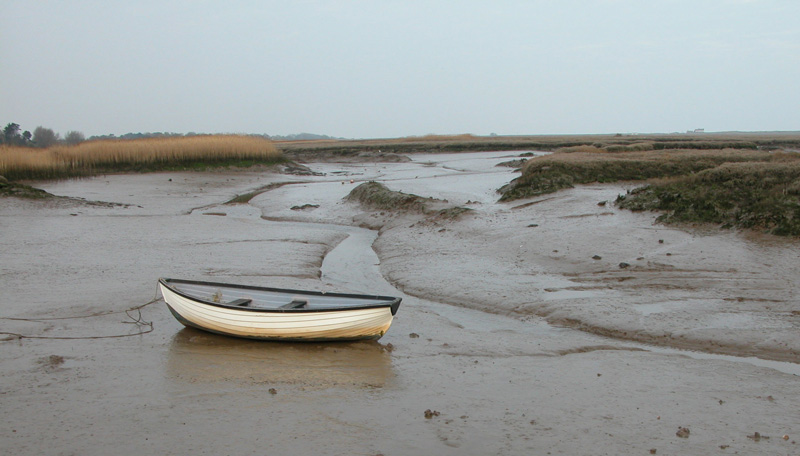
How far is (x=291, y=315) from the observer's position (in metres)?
7.83

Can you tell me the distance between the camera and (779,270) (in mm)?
10328

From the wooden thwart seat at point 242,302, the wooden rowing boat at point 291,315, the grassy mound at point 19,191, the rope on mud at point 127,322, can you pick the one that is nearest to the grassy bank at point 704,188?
the wooden rowing boat at point 291,315

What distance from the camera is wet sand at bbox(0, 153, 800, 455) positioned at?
5691 millimetres

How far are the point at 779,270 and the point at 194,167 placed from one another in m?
31.5

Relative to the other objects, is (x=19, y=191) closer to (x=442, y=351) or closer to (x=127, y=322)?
(x=127, y=322)

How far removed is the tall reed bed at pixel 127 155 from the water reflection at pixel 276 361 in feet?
81.0

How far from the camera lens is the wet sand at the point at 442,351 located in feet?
18.7

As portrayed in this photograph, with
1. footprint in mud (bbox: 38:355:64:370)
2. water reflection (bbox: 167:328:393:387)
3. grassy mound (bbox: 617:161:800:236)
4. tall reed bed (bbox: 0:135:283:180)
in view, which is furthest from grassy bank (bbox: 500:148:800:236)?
tall reed bed (bbox: 0:135:283:180)

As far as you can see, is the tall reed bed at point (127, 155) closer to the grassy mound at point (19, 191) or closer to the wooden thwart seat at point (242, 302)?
the grassy mound at point (19, 191)

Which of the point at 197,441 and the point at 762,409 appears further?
the point at 762,409

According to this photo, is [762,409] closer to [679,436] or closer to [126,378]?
[679,436]

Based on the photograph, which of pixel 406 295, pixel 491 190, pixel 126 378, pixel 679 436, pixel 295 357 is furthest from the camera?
pixel 491 190

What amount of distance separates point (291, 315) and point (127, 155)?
102 feet

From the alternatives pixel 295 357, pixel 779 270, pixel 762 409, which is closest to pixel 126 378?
pixel 295 357
